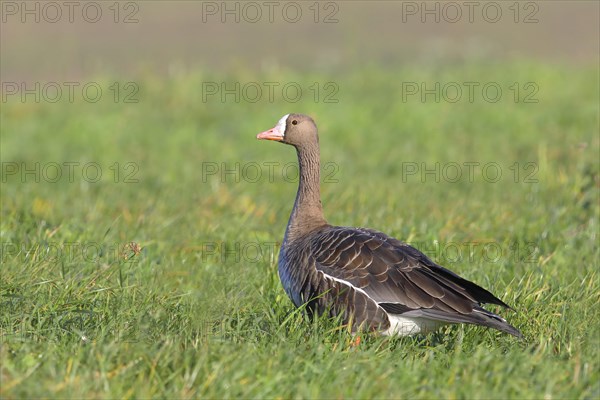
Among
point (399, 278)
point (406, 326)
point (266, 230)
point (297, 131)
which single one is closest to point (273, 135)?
point (297, 131)

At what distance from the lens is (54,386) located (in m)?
3.92

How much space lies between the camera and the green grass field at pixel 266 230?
4277 mm

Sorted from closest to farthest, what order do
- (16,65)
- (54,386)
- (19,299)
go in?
(54,386), (19,299), (16,65)

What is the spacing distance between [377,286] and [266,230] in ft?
8.94

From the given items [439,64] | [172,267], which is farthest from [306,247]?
[439,64]

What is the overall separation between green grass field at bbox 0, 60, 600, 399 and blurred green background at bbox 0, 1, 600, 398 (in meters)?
0.02

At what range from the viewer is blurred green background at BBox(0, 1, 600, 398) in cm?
430

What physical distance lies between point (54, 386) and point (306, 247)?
221 cm

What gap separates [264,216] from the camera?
8.40 metres

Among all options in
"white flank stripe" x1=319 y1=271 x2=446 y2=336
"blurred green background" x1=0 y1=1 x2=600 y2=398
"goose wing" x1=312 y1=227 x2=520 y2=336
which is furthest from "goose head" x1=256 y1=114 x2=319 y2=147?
"white flank stripe" x1=319 y1=271 x2=446 y2=336

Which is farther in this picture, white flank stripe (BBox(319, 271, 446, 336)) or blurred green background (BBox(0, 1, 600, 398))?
white flank stripe (BBox(319, 271, 446, 336))

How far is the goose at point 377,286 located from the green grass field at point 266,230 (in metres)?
0.15

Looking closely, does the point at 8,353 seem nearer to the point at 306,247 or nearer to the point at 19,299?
the point at 19,299

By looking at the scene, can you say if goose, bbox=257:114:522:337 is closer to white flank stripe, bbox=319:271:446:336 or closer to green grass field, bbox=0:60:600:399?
white flank stripe, bbox=319:271:446:336
